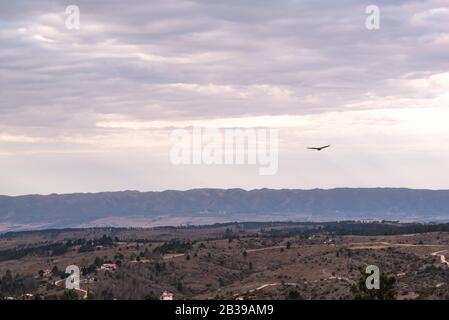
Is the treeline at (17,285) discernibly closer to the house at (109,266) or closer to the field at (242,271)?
the field at (242,271)

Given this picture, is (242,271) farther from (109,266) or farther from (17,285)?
(17,285)

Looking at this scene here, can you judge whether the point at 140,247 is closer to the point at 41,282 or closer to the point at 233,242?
the point at 233,242

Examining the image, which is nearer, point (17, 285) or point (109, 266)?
point (17, 285)

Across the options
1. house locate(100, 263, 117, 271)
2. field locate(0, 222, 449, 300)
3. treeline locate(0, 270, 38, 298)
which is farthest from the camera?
house locate(100, 263, 117, 271)

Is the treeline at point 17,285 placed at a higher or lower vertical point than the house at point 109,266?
lower

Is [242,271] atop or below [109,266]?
below

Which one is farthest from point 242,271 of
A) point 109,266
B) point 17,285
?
point 17,285

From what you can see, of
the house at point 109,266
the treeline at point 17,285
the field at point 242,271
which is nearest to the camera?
the field at point 242,271

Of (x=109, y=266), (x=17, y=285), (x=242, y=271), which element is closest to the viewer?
(x=17, y=285)

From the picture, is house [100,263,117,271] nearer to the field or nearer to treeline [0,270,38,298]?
the field

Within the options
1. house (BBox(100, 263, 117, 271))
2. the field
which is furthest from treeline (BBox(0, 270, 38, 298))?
house (BBox(100, 263, 117, 271))

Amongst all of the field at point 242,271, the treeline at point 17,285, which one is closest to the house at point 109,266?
the field at point 242,271
